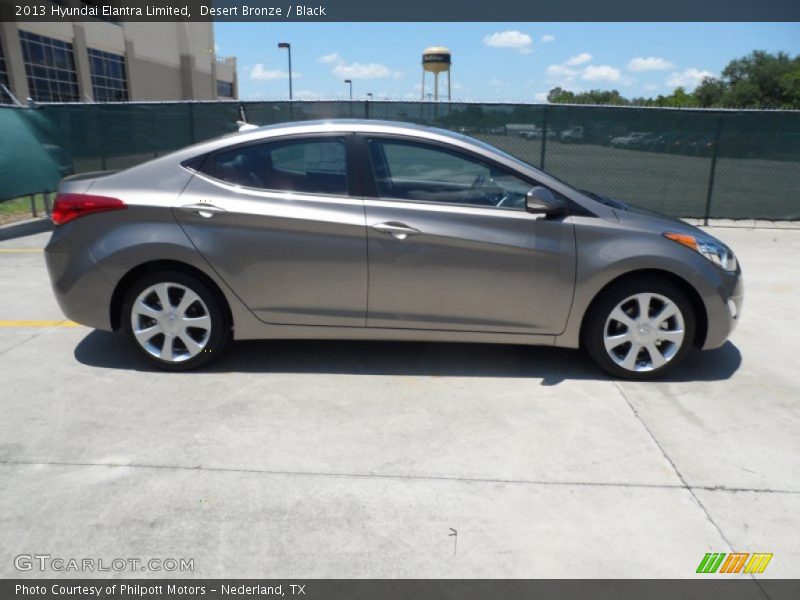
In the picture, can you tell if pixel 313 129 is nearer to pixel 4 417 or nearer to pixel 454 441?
pixel 454 441

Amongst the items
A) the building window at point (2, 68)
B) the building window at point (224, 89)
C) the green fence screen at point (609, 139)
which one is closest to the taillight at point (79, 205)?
the green fence screen at point (609, 139)

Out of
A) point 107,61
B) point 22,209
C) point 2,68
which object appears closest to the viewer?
point 22,209

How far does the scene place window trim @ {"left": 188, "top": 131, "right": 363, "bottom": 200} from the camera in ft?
13.4

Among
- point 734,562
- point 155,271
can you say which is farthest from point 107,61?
point 734,562

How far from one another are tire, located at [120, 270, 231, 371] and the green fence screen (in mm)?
6608

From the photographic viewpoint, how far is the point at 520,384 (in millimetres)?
4148

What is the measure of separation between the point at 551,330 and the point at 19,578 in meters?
3.15

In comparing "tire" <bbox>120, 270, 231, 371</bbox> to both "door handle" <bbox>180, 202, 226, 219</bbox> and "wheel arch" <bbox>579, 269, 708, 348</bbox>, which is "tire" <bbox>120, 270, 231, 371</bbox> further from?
"wheel arch" <bbox>579, 269, 708, 348</bbox>

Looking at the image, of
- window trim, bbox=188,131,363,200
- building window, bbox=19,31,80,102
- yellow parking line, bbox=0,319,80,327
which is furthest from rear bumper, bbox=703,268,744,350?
building window, bbox=19,31,80,102

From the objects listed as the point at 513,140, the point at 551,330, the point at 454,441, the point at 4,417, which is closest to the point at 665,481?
the point at 454,441

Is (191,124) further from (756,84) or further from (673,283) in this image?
(756,84)

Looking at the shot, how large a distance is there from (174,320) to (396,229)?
1.60m

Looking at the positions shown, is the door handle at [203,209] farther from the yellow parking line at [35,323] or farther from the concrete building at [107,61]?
the concrete building at [107,61]

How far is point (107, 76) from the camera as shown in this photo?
34281 mm
